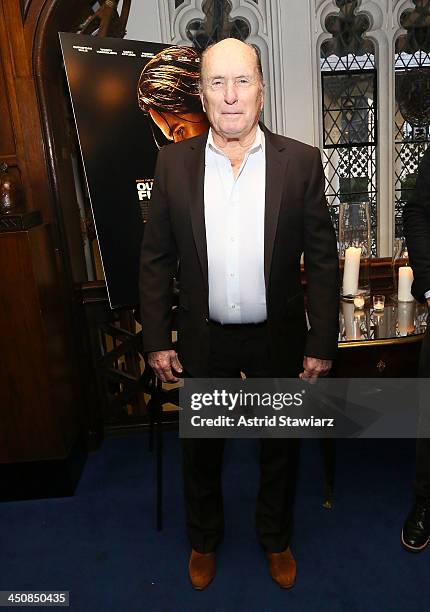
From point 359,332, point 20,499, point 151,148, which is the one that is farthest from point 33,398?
point 359,332

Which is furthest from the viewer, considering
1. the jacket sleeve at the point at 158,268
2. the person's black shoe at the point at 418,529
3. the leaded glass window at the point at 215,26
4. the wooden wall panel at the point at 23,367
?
the leaded glass window at the point at 215,26

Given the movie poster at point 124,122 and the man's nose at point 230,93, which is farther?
the movie poster at point 124,122

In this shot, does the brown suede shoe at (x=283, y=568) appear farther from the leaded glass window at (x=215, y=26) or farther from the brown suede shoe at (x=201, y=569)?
the leaded glass window at (x=215, y=26)

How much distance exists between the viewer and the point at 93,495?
2242 mm

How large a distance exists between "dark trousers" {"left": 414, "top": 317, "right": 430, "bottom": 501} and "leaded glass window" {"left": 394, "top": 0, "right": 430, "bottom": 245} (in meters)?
1.24

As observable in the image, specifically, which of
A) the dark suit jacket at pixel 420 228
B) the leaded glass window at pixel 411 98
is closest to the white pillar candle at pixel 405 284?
the dark suit jacket at pixel 420 228

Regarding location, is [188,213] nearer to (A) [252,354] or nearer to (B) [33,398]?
(A) [252,354]

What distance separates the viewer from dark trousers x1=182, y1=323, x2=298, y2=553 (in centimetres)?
154

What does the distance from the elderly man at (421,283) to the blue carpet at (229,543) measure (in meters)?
0.08

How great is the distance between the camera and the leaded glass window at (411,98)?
280cm

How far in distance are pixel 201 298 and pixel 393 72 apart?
2.11 m

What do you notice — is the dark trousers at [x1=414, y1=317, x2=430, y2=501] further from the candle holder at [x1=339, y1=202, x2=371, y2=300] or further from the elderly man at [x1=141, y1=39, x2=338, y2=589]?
the candle holder at [x1=339, y1=202, x2=371, y2=300]

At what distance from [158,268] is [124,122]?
89cm

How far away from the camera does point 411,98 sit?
2908 millimetres
